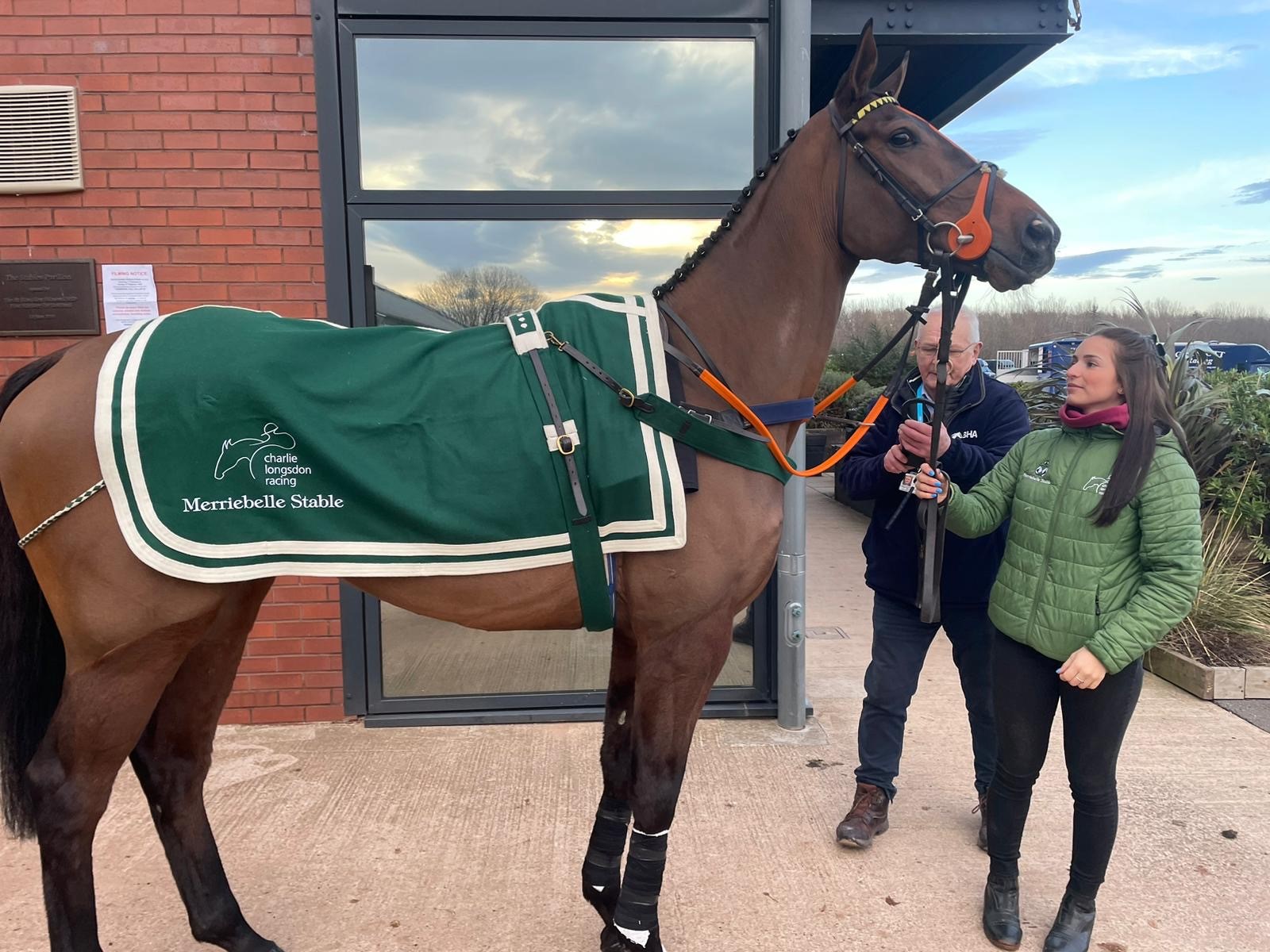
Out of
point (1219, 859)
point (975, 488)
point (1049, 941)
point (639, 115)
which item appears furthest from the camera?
point (639, 115)

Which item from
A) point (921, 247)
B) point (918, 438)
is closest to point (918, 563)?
point (918, 438)

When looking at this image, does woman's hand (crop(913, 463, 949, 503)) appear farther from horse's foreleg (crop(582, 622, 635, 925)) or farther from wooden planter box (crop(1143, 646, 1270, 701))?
wooden planter box (crop(1143, 646, 1270, 701))

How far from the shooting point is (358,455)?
6.02 ft

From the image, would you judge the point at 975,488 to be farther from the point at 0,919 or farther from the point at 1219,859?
the point at 0,919

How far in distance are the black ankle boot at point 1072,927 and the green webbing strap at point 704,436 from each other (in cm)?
157

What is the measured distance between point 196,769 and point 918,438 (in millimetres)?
2294

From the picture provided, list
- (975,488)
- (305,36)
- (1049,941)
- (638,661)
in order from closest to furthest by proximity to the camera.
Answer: (638,661) < (1049,941) < (975,488) < (305,36)

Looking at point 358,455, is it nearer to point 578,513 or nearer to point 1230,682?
point 578,513

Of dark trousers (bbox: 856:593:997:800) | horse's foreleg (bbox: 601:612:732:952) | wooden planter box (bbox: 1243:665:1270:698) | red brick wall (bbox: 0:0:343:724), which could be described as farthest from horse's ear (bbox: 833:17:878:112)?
wooden planter box (bbox: 1243:665:1270:698)

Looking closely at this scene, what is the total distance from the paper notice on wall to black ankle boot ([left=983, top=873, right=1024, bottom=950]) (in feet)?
12.9

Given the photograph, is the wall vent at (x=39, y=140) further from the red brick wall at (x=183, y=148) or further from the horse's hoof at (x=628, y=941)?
the horse's hoof at (x=628, y=941)

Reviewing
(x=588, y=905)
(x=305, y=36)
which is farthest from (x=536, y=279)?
(x=588, y=905)

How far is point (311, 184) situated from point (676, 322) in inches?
94.0

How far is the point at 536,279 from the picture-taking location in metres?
3.88
